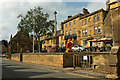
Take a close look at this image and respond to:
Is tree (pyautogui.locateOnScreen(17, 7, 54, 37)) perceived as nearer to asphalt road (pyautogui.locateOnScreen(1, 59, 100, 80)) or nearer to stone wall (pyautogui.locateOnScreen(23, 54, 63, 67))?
stone wall (pyautogui.locateOnScreen(23, 54, 63, 67))

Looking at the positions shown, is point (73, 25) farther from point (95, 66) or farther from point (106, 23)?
point (95, 66)

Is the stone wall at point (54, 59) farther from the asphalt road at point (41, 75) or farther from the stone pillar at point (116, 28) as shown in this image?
the stone pillar at point (116, 28)

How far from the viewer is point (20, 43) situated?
44.9 metres

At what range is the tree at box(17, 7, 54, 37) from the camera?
38156mm

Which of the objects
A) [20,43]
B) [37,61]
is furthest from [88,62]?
[20,43]

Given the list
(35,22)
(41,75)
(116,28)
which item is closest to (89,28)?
(35,22)

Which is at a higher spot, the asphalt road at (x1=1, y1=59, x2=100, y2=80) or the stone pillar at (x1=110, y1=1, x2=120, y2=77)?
the stone pillar at (x1=110, y1=1, x2=120, y2=77)

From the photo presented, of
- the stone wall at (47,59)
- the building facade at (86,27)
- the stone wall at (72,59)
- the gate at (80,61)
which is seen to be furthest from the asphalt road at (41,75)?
the building facade at (86,27)

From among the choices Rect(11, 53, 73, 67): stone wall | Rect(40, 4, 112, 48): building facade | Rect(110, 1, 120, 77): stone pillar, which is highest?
Rect(40, 4, 112, 48): building facade

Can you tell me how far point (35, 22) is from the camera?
3838 cm

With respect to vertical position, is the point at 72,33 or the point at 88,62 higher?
the point at 72,33

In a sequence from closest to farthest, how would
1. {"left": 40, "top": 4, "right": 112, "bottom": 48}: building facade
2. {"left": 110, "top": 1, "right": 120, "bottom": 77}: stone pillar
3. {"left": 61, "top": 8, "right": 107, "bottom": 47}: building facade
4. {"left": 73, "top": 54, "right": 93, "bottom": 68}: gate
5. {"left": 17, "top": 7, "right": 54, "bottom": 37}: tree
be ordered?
{"left": 110, "top": 1, "right": 120, "bottom": 77}: stone pillar
{"left": 73, "top": 54, "right": 93, "bottom": 68}: gate
{"left": 40, "top": 4, "right": 112, "bottom": 48}: building facade
{"left": 61, "top": 8, "right": 107, "bottom": 47}: building facade
{"left": 17, "top": 7, "right": 54, "bottom": 37}: tree

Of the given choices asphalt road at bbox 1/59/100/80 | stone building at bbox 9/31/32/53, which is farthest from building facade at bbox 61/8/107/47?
asphalt road at bbox 1/59/100/80

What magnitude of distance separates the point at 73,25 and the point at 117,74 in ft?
107
